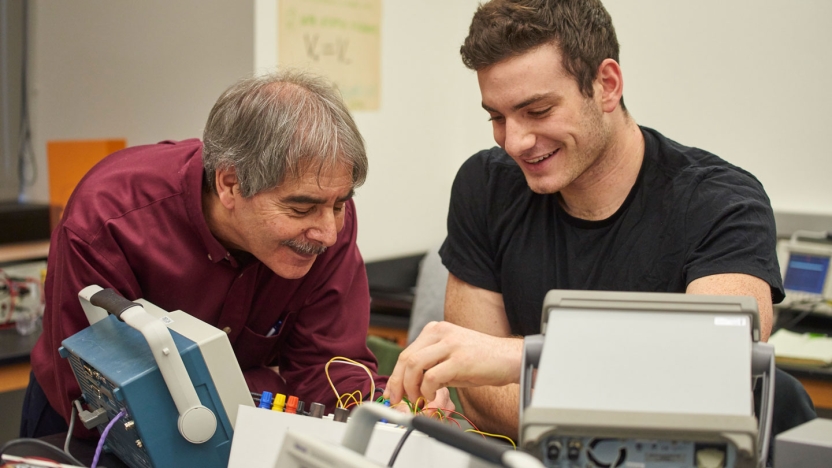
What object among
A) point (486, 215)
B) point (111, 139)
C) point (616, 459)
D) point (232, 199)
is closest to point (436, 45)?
point (111, 139)

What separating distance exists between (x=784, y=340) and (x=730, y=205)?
1138 mm

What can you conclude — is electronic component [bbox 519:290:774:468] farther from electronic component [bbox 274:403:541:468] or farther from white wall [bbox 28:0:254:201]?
white wall [bbox 28:0:254:201]

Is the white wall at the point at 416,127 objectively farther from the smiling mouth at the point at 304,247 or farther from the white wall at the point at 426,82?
the smiling mouth at the point at 304,247

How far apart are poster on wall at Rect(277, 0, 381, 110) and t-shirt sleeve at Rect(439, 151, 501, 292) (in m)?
0.93

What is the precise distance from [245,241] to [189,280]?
13 cm

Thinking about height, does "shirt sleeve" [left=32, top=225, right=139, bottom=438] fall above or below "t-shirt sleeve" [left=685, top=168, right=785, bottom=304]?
below

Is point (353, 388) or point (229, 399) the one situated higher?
point (229, 399)

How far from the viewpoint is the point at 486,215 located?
1.69 m

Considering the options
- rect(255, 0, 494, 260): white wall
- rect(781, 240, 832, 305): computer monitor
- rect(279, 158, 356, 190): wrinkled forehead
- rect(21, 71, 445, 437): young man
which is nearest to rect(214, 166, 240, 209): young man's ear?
rect(21, 71, 445, 437): young man

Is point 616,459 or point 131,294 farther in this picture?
point 131,294

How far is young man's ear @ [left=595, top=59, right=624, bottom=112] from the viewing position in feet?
4.92

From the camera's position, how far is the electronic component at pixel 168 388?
1.09 m

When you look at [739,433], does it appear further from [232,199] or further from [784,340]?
[784,340]

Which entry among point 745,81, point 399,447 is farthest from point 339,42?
point 399,447
